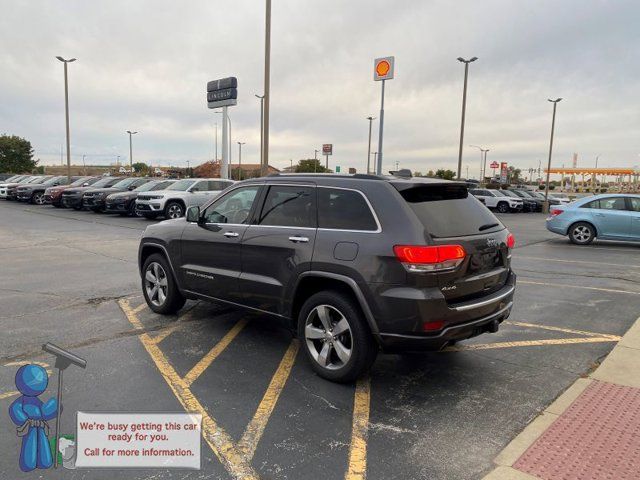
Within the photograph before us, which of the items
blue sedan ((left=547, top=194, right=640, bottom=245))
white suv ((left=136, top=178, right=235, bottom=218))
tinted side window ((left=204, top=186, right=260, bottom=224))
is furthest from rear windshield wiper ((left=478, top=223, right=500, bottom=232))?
white suv ((left=136, top=178, right=235, bottom=218))

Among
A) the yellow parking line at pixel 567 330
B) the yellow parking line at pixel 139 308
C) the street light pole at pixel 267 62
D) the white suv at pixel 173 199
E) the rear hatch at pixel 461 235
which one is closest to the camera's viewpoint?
the rear hatch at pixel 461 235

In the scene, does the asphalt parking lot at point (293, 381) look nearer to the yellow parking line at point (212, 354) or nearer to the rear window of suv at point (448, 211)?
the yellow parking line at point (212, 354)

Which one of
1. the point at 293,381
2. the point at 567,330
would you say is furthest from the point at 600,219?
the point at 293,381

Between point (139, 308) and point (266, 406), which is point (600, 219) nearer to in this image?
point (139, 308)

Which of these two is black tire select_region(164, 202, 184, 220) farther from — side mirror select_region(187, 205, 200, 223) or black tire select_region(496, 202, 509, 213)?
black tire select_region(496, 202, 509, 213)

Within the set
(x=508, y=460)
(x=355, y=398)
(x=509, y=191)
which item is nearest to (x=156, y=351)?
(x=355, y=398)

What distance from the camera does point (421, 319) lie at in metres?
3.51

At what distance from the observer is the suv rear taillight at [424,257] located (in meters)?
3.52

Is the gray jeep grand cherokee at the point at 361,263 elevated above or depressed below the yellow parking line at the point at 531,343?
above

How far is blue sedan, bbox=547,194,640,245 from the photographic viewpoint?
1323 cm

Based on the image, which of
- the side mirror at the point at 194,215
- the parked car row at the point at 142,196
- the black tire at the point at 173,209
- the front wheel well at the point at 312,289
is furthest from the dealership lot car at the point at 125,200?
the front wheel well at the point at 312,289

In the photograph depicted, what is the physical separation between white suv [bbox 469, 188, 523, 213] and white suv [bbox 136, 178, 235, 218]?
19119 mm

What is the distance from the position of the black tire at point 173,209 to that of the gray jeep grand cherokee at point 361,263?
14.4m

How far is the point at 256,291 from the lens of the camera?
456cm
